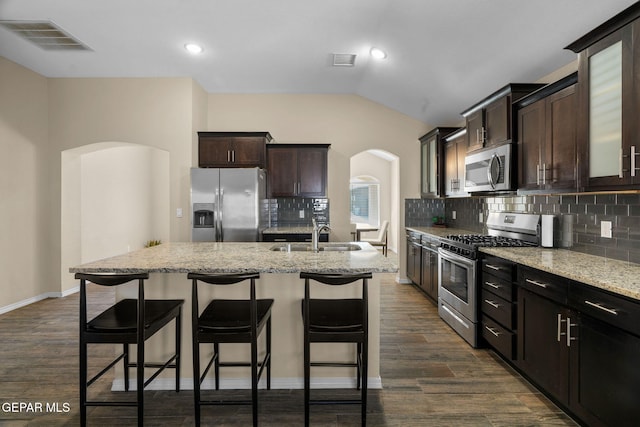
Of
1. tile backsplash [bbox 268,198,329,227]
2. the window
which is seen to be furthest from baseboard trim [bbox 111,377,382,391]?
the window

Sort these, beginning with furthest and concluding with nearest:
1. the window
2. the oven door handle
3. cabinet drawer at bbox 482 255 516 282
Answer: the window → the oven door handle → cabinet drawer at bbox 482 255 516 282

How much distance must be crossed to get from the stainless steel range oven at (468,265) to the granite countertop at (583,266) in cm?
23

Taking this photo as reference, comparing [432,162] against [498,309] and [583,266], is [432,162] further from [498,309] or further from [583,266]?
[583,266]

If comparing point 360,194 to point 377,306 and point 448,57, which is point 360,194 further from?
point 377,306

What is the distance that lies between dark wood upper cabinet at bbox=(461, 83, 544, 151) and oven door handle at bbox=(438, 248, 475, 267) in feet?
3.73

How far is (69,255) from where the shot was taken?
505cm

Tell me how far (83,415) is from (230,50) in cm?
376

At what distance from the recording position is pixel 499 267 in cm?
285

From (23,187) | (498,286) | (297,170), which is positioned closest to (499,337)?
(498,286)

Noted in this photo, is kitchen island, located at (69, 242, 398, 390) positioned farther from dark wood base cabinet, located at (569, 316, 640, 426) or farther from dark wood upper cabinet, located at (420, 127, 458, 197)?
dark wood upper cabinet, located at (420, 127, 458, 197)

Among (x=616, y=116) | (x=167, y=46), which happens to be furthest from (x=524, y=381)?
(x=167, y=46)

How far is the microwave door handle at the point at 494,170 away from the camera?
329 centimetres

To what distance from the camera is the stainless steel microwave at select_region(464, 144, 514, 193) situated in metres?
3.17

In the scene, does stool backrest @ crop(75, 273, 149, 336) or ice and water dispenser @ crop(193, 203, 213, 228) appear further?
ice and water dispenser @ crop(193, 203, 213, 228)
